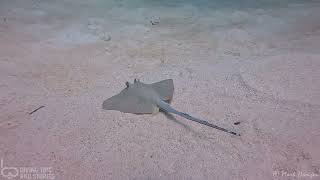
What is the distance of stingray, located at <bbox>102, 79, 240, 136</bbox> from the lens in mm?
3072

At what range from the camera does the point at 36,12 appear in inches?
262

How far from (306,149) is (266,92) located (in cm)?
101

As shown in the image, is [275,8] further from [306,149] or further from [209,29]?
[306,149]

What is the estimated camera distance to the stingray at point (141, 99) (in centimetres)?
307

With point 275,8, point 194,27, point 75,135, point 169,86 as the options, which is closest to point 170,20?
point 194,27

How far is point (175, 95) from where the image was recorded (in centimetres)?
342
